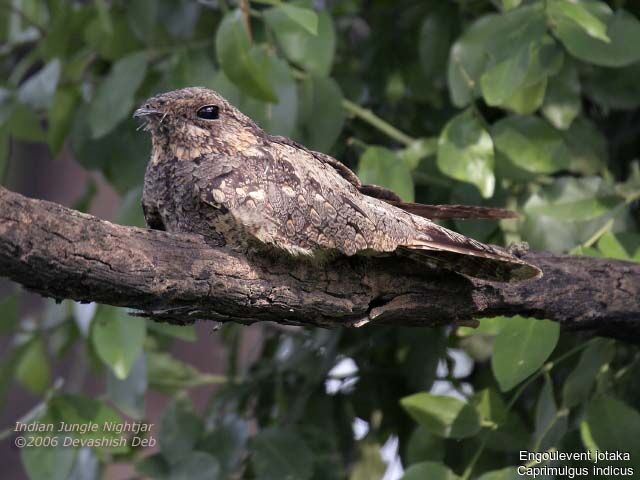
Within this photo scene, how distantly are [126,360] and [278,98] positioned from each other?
81 centimetres

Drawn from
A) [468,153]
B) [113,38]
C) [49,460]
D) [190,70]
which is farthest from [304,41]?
[49,460]

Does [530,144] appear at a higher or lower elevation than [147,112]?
lower

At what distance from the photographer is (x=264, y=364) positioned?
3463 millimetres

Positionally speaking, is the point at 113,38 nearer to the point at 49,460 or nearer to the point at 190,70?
the point at 190,70

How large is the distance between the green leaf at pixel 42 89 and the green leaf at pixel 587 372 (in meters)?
1.80

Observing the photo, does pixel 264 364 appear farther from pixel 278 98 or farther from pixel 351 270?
pixel 351 270

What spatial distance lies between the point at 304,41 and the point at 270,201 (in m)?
0.85

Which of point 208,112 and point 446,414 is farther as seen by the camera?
point 446,414

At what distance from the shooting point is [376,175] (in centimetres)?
254

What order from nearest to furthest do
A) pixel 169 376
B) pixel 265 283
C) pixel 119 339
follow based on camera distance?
pixel 265 283
pixel 119 339
pixel 169 376

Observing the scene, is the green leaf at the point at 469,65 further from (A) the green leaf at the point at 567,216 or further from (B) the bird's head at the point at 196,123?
(B) the bird's head at the point at 196,123

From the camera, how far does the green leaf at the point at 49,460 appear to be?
2465mm

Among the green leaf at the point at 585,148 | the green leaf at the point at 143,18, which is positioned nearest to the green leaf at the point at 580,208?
the green leaf at the point at 585,148

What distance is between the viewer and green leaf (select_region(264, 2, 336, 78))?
2.45 metres
